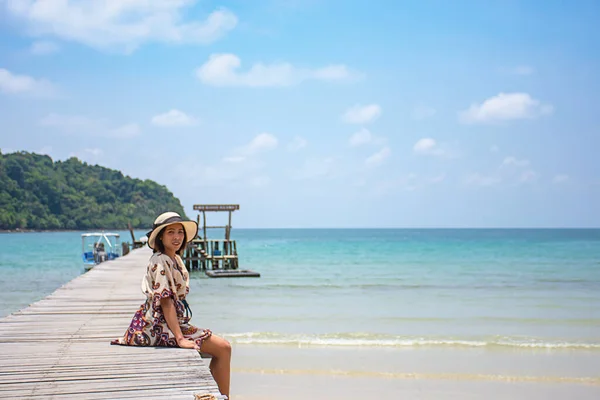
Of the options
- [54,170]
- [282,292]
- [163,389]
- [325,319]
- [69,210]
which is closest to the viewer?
[163,389]

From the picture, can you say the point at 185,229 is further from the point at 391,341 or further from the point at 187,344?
the point at 391,341

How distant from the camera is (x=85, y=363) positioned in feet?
16.3

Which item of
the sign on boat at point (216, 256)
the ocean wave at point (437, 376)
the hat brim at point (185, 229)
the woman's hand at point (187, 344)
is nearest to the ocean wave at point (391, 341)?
the ocean wave at point (437, 376)

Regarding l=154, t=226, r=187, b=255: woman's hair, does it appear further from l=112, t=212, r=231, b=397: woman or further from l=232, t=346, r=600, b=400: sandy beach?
l=232, t=346, r=600, b=400: sandy beach

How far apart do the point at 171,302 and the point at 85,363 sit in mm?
850

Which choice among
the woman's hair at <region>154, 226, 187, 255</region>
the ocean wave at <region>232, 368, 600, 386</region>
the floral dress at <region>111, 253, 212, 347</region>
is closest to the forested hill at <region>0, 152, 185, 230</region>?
the ocean wave at <region>232, 368, 600, 386</region>

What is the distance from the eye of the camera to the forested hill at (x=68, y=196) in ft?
388

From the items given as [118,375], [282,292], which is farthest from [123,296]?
[282,292]

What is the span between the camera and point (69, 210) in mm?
122062

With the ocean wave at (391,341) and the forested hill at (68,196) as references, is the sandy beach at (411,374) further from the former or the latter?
the forested hill at (68,196)

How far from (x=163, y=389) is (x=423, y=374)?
5027 millimetres

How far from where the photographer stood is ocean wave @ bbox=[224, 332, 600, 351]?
10414 millimetres

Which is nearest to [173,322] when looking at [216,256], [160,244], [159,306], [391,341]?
[159,306]

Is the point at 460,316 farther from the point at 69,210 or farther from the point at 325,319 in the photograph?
the point at 69,210
